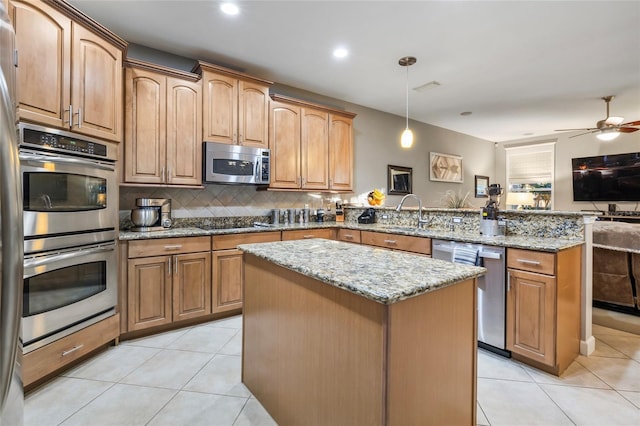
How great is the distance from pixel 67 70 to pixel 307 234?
2384mm

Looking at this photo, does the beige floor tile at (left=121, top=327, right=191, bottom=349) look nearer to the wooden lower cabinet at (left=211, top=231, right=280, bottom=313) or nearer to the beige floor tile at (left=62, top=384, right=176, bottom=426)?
the wooden lower cabinet at (left=211, top=231, right=280, bottom=313)

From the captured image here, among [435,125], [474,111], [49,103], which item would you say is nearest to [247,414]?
[49,103]

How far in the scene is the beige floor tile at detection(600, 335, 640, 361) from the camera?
229 cm

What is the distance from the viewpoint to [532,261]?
2035 mm

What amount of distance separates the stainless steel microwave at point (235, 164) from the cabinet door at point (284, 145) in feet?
0.55

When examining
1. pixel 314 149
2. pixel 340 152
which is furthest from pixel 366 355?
pixel 340 152

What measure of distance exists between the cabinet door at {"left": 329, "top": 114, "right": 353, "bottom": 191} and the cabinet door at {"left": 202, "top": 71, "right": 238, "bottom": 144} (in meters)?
1.36

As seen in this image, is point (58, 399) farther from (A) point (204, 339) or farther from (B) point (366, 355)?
(B) point (366, 355)

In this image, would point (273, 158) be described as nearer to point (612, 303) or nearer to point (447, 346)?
point (447, 346)

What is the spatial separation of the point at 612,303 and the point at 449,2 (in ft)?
10.7

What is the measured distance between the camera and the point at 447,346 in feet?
3.81

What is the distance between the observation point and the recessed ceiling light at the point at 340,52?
9.95ft

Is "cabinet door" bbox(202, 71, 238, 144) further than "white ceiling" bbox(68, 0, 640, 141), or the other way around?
"cabinet door" bbox(202, 71, 238, 144)

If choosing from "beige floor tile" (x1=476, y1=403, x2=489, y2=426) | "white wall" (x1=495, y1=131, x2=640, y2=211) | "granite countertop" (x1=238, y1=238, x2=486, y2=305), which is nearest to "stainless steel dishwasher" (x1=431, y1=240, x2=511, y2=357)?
"beige floor tile" (x1=476, y1=403, x2=489, y2=426)
